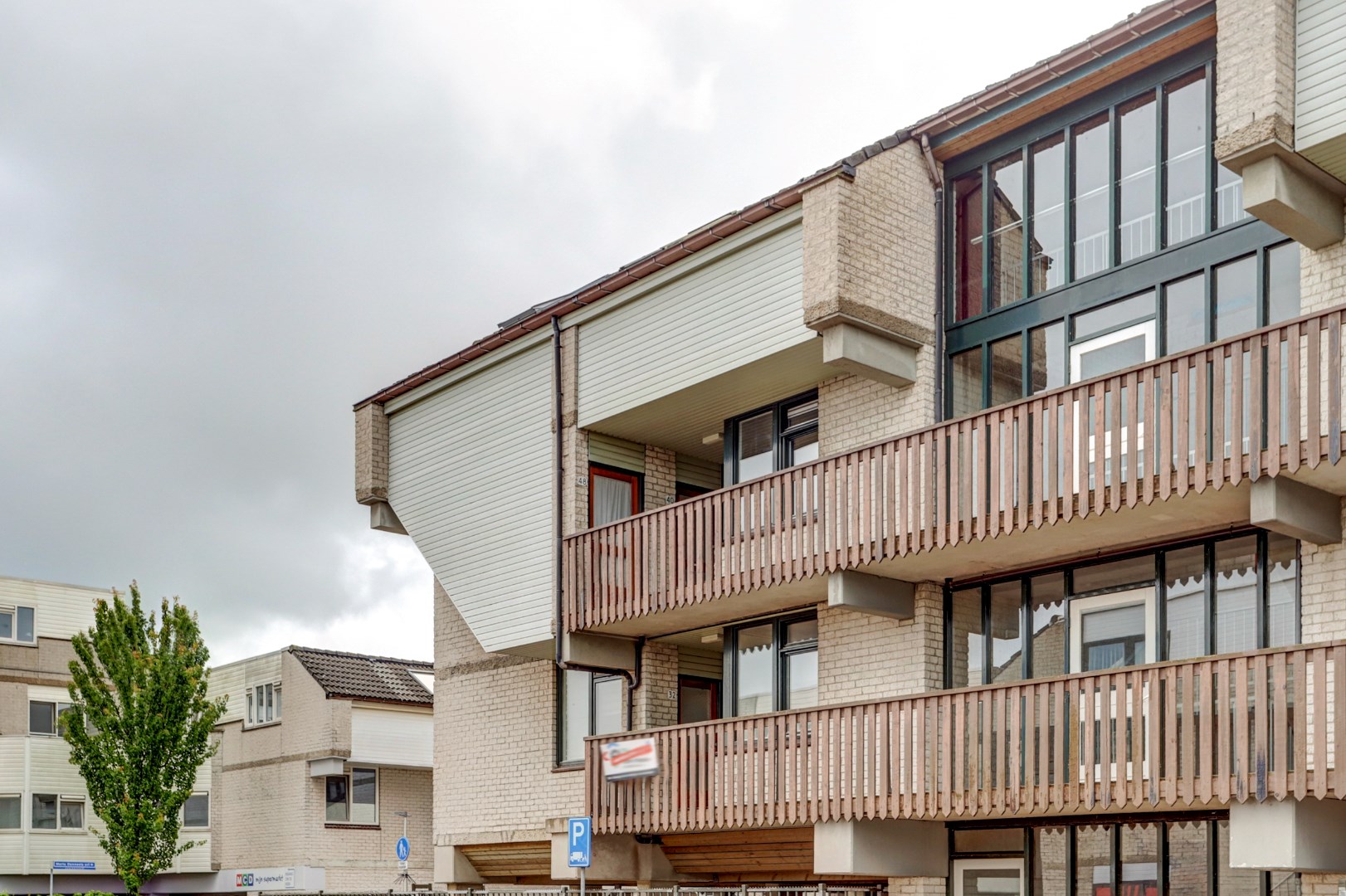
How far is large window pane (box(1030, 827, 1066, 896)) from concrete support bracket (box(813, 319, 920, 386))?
18.5 ft

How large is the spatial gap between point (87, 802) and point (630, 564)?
2759 centimetres

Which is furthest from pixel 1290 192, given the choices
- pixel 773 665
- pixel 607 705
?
pixel 607 705

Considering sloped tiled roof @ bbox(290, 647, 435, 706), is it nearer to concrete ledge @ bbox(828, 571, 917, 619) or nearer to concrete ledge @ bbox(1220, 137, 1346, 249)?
concrete ledge @ bbox(828, 571, 917, 619)

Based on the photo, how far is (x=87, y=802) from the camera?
4344 centimetres

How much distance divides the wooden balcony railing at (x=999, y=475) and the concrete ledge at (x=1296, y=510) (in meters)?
0.24

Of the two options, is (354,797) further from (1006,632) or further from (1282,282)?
(1282,282)

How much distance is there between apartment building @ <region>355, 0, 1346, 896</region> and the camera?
15188 mm

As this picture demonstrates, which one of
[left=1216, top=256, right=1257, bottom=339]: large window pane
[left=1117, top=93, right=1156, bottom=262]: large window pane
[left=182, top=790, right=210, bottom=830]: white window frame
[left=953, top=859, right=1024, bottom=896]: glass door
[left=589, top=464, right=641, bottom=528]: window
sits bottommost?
[left=182, top=790, right=210, bottom=830]: white window frame

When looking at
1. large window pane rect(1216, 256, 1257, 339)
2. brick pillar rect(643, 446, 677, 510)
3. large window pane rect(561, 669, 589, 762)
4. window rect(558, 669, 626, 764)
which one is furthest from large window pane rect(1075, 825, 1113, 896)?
brick pillar rect(643, 446, 677, 510)

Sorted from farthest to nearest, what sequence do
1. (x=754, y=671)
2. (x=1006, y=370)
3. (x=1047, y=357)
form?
(x=754, y=671) < (x=1006, y=370) < (x=1047, y=357)

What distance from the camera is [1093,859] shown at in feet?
56.5

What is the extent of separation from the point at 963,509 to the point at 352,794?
1179 inches

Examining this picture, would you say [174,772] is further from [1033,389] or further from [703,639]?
[1033,389]

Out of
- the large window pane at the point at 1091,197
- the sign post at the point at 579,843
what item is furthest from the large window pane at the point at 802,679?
the large window pane at the point at 1091,197
